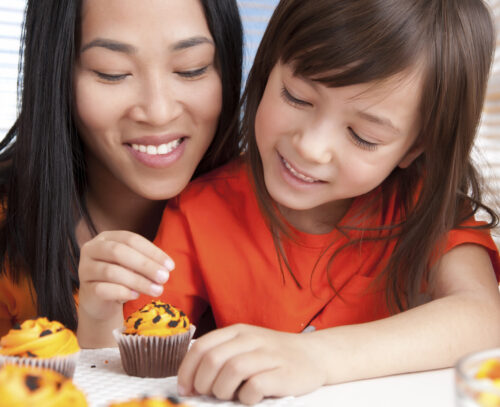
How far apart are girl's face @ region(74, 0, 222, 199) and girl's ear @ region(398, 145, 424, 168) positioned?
449 millimetres

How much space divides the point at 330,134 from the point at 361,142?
0.08 metres

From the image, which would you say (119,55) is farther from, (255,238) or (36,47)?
(255,238)

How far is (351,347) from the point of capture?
102 cm

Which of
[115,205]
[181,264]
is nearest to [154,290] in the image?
[181,264]

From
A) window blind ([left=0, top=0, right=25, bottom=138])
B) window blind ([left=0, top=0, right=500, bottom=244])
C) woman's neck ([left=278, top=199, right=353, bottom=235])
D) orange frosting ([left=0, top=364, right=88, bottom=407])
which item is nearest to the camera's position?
orange frosting ([left=0, top=364, right=88, bottom=407])

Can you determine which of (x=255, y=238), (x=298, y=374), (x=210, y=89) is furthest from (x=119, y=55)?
(x=298, y=374)

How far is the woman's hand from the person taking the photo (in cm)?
108

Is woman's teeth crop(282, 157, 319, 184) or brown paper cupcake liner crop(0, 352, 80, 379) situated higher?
woman's teeth crop(282, 157, 319, 184)

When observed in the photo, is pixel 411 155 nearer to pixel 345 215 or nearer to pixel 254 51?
pixel 345 215

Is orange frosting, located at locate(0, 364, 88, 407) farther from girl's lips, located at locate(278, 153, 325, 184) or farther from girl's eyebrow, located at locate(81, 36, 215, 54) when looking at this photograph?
girl's eyebrow, located at locate(81, 36, 215, 54)

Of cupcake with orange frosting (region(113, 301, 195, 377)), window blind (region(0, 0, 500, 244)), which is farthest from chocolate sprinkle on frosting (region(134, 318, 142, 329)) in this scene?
window blind (region(0, 0, 500, 244))

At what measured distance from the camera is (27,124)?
1.47 m

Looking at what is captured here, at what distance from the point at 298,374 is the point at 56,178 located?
820 mm

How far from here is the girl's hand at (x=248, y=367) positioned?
0.87 metres
